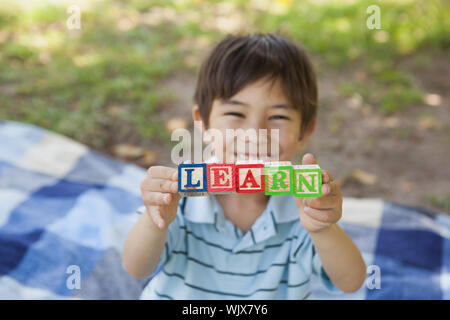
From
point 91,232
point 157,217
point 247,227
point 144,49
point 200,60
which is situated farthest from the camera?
point 144,49

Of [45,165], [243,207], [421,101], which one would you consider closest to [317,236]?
[243,207]

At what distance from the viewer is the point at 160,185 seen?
98 cm

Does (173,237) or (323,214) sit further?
(173,237)

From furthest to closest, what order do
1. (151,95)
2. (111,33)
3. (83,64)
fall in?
1. (111,33)
2. (83,64)
3. (151,95)

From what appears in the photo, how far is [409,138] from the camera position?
2768 millimetres

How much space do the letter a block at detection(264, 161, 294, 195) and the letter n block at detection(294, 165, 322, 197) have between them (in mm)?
12

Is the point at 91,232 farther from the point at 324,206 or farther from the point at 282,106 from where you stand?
the point at 324,206

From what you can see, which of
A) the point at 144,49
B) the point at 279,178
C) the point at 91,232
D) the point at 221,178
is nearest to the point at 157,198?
the point at 221,178

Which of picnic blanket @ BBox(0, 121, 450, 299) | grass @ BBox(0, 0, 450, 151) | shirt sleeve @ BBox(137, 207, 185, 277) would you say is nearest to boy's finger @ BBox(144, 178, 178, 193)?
shirt sleeve @ BBox(137, 207, 185, 277)

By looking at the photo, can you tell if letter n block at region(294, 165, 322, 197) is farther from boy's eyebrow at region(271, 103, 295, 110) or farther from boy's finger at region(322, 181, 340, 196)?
boy's eyebrow at region(271, 103, 295, 110)

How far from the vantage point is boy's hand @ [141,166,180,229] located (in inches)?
37.9

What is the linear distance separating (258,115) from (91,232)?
1.01m
